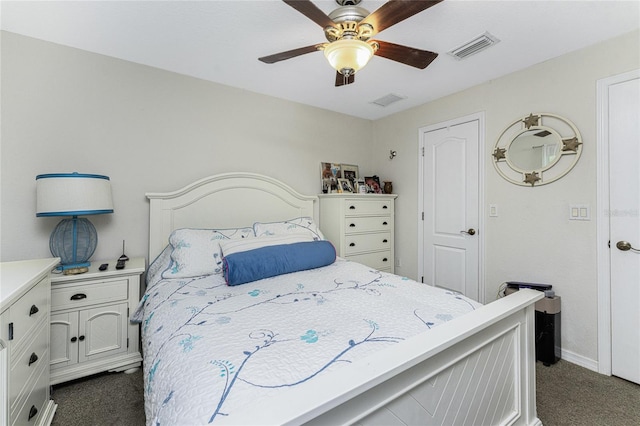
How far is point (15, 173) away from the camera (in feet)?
6.35

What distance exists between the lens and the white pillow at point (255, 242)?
203 cm

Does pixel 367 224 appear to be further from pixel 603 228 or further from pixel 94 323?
pixel 94 323

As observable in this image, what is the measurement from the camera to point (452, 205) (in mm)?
3014

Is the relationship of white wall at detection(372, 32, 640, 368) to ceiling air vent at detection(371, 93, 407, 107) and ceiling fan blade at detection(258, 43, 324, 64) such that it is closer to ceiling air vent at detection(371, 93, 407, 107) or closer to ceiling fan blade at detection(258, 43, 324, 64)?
ceiling air vent at detection(371, 93, 407, 107)

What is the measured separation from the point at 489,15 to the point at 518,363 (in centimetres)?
199

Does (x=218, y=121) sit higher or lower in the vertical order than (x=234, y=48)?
lower

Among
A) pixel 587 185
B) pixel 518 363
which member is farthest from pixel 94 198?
pixel 587 185

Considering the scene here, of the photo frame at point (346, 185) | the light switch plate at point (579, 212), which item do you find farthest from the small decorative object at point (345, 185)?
the light switch plate at point (579, 212)

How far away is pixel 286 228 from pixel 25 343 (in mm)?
1691

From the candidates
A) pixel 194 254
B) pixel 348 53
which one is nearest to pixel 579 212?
pixel 348 53

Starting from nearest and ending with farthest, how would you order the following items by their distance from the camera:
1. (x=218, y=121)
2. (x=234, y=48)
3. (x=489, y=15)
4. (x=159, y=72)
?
(x=489, y=15)
(x=234, y=48)
(x=159, y=72)
(x=218, y=121)

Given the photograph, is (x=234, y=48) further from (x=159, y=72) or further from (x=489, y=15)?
→ (x=489, y=15)

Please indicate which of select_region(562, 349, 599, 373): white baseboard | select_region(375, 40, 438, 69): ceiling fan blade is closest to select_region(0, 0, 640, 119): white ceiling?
select_region(375, 40, 438, 69): ceiling fan blade

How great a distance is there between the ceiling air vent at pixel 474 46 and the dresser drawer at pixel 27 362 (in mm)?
3071
